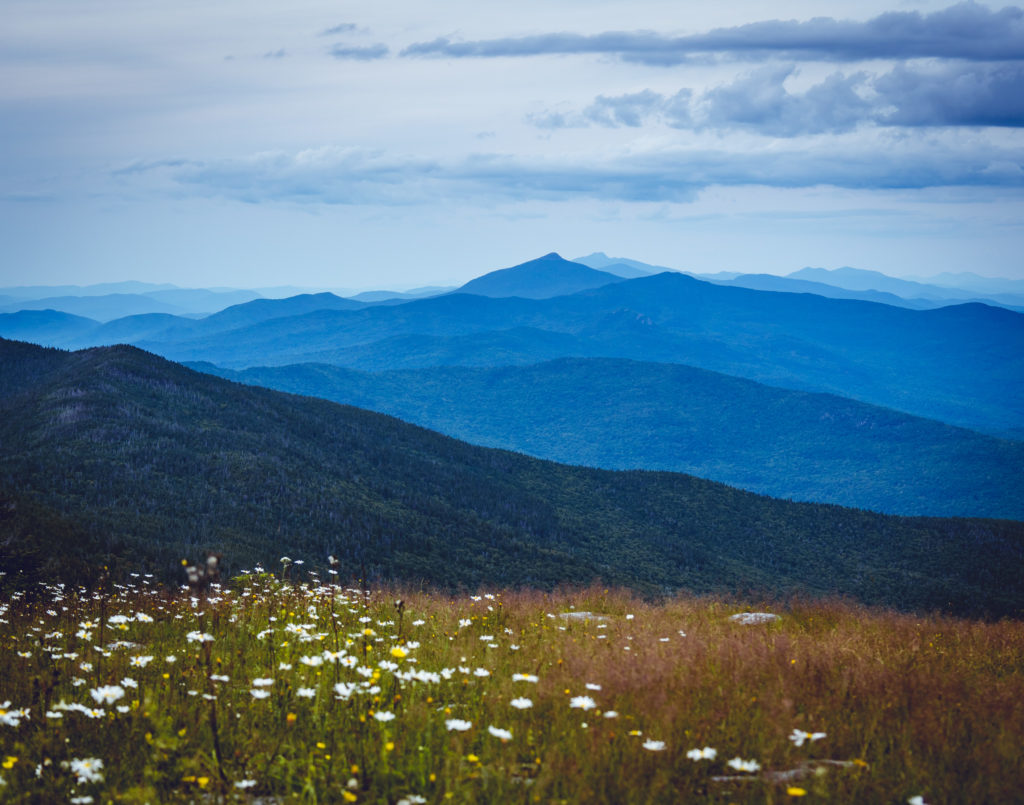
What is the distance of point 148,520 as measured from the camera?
48219 mm

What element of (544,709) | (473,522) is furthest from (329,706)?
(473,522)

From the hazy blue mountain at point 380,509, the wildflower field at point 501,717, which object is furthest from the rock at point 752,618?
the hazy blue mountain at point 380,509

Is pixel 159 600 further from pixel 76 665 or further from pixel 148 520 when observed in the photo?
pixel 148 520

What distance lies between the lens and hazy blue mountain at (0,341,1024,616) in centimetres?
5262

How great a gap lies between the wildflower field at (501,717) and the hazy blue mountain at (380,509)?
72.3 feet

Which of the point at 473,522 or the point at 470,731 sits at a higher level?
the point at 470,731

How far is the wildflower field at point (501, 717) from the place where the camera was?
4.75 metres

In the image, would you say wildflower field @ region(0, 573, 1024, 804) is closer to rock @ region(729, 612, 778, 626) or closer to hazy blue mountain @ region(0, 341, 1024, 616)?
rock @ region(729, 612, 778, 626)

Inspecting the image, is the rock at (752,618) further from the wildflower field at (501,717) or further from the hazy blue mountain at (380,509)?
the hazy blue mountain at (380,509)

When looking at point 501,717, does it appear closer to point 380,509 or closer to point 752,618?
point 752,618

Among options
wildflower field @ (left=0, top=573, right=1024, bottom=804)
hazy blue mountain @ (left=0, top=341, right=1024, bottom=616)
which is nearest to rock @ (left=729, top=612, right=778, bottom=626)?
wildflower field @ (left=0, top=573, right=1024, bottom=804)

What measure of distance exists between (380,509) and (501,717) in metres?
72.0

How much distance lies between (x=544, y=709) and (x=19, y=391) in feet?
386

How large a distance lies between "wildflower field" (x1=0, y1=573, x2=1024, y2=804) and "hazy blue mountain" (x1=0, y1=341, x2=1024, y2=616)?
22027mm
